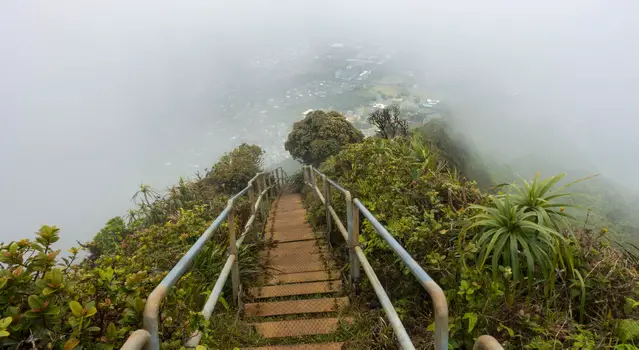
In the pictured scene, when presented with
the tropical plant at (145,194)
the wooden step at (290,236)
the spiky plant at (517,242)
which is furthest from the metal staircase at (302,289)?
the tropical plant at (145,194)

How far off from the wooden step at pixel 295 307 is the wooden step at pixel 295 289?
0.22 m

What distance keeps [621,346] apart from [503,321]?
734 mm

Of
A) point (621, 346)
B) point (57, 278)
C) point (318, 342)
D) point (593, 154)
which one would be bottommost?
point (593, 154)

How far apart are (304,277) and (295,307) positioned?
2.34ft

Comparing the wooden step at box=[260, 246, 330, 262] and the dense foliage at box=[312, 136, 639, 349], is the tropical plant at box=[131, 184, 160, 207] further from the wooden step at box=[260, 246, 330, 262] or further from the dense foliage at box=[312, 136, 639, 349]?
the dense foliage at box=[312, 136, 639, 349]

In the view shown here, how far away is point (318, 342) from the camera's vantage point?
264 cm

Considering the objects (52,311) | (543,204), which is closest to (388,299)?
(52,311)

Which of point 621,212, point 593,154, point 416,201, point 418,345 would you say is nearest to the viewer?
point 418,345

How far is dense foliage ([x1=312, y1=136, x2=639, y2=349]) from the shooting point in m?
2.40

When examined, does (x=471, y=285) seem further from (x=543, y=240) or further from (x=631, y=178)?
(x=631, y=178)

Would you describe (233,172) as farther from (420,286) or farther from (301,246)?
(420,286)

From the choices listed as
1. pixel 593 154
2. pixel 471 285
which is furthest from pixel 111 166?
pixel 471 285

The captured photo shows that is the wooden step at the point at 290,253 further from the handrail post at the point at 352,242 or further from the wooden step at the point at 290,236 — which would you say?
the handrail post at the point at 352,242

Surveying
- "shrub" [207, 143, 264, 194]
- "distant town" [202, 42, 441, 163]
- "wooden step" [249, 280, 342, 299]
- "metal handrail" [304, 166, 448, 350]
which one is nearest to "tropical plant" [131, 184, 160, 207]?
"shrub" [207, 143, 264, 194]
